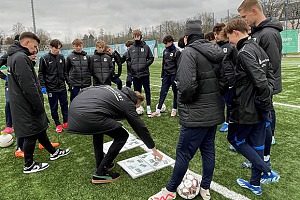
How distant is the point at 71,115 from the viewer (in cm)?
307

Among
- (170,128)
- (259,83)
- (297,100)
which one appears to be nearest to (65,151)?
(170,128)

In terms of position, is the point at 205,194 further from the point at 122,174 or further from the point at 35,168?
the point at 35,168

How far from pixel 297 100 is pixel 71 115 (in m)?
6.86

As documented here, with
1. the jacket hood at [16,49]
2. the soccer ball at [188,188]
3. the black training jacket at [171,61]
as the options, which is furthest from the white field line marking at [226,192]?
the black training jacket at [171,61]

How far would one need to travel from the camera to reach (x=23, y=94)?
352 cm

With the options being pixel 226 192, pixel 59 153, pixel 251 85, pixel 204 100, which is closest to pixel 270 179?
pixel 226 192

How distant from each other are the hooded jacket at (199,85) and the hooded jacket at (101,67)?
382cm

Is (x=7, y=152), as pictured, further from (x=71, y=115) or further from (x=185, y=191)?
(x=185, y=191)

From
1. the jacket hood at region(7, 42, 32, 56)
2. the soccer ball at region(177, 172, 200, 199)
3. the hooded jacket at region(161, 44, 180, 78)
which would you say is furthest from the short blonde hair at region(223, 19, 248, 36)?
the hooded jacket at region(161, 44, 180, 78)

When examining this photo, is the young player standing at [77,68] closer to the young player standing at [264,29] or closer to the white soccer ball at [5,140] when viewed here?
the white soccer ball at [5,140]

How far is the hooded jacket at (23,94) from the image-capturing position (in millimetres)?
3381

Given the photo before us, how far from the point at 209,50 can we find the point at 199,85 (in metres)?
0.36

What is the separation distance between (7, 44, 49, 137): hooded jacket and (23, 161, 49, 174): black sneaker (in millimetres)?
531

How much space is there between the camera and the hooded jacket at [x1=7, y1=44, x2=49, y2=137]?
3381mm
